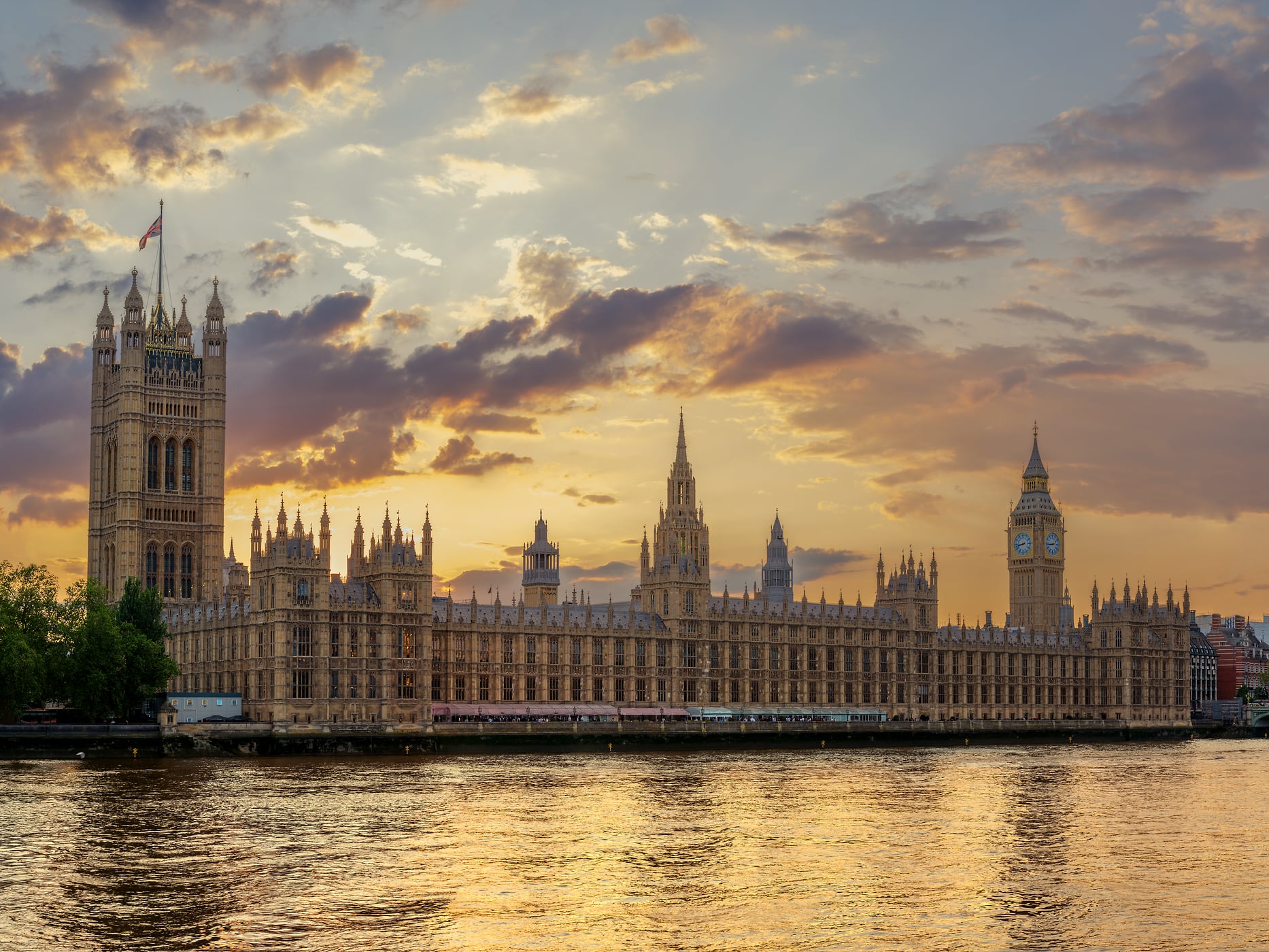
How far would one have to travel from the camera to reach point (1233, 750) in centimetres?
17175

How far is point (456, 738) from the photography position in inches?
5497

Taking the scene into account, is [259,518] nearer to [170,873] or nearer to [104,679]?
[104,679]

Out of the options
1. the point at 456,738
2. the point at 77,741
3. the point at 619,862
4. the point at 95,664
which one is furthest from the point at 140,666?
the point at 619,862

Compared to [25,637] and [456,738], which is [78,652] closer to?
[25,637]

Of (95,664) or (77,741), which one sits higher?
(95,664)

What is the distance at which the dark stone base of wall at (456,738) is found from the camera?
397 ft

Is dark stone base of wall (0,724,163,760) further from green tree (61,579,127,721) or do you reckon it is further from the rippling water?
the rippling water

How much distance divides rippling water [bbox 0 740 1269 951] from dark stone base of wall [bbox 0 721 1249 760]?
15.8 m

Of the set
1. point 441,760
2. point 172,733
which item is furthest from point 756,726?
point 172,733

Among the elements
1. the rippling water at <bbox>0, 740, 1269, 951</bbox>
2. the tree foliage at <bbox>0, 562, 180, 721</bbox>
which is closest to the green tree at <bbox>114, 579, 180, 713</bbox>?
the tree foliage at <bbox>0, 562, 180, 721</bbox>

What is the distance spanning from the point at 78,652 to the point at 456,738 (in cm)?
3330

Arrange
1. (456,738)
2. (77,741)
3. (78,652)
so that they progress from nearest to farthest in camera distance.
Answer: (77,741) → (78,652) → (456,738)

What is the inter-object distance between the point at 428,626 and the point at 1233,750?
296 ft

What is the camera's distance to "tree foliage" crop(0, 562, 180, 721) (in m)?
128
